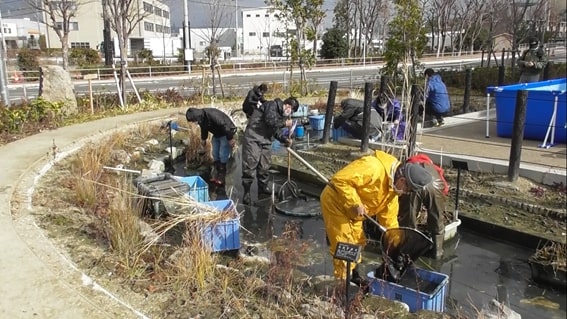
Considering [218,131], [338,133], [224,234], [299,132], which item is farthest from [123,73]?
[224,234]

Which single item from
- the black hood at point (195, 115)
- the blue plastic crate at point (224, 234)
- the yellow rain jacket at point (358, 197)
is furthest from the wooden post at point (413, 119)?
the black hood at point (195, 115)

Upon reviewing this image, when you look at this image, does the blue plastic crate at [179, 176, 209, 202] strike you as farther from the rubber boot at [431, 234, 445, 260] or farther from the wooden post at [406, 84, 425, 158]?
the rubber boot at [431, 234, 445, 260]

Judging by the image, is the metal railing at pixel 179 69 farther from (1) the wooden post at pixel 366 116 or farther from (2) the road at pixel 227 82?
(1) the wooden post at pixel 366 116

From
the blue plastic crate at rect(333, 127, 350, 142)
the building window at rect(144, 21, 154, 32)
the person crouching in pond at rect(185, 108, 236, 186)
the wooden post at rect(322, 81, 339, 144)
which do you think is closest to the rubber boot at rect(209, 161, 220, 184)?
the person crouching in pond at rect(185, 108, 236, 186)

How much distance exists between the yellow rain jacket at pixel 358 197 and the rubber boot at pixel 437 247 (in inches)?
45.6

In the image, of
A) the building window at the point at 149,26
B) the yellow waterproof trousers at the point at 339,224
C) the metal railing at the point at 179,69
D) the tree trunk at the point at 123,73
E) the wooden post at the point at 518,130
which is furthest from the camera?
the building window at the point at 149,26

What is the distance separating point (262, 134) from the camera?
6.91 metres

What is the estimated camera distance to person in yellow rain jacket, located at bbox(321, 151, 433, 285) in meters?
3.59

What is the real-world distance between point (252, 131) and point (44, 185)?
108 inches

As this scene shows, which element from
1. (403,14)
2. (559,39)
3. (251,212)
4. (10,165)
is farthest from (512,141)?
(403,14)

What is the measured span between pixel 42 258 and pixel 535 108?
4058mm

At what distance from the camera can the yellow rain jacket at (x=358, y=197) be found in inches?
142

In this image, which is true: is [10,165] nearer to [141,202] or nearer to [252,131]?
[141,202]

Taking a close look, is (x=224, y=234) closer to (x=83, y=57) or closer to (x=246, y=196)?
(x=246, y=196)
